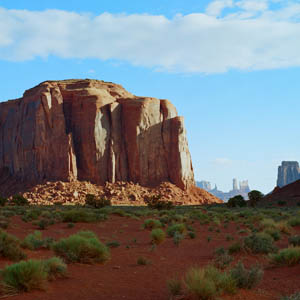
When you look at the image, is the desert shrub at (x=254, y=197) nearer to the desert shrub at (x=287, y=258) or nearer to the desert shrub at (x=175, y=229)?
the desert shrub at (x=175, y=229)

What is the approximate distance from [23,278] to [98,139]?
62425 millimetres

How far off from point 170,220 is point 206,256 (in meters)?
12.5

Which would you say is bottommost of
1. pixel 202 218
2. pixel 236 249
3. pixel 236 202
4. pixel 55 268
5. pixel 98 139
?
pixel 236 202

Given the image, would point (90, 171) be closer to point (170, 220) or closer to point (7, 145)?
point (7, 145)

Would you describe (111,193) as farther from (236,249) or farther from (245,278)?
(245,278)

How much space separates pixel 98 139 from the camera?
69.2m

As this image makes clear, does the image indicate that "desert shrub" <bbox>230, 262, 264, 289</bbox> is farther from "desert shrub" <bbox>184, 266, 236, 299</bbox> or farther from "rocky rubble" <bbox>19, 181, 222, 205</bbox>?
"rocky rubble" <bbox>19, 181, 222, 205</bbox>

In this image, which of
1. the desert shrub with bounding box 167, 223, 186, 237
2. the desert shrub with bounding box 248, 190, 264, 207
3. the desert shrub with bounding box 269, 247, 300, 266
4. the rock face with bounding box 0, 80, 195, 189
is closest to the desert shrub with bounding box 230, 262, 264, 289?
the desert shrub with bounding box 269, 247, 300, 266

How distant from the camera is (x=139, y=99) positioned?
7138 centimetres

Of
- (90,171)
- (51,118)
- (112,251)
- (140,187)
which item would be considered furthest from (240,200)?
(112,251)

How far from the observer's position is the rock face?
68.8 m

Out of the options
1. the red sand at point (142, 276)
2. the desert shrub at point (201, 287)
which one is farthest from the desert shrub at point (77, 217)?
the desert shrub at point (201, 287)

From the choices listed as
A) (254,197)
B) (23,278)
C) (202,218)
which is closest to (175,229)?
(202,218)

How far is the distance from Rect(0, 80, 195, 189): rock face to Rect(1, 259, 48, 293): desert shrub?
59.7m
